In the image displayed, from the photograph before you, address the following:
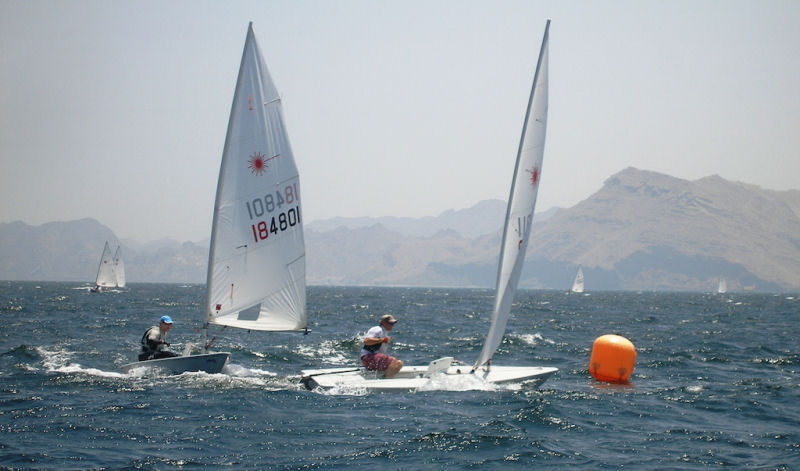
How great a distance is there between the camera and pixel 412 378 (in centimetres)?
1819

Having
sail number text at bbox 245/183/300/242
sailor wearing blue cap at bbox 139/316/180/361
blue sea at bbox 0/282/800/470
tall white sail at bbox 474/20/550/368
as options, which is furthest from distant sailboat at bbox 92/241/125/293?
tall white sail at bbox 474/20/550/368

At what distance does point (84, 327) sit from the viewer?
3544 cm

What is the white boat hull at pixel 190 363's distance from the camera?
1845 centimetres

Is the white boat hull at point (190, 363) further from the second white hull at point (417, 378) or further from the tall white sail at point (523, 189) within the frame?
the tall white sail at point (523, 189)

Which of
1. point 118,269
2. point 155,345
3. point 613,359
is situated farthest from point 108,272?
point 613,359

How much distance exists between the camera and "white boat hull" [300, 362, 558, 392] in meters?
17.5

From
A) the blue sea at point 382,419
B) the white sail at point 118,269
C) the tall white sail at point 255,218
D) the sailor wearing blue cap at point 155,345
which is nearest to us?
the blue sea at point 382,419

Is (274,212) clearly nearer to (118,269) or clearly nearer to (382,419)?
(382,419)

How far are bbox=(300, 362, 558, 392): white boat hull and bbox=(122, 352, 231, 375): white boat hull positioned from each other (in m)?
→ 2.18

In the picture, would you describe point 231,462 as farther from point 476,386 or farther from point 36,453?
point 476,386

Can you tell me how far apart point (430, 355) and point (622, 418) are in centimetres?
1169

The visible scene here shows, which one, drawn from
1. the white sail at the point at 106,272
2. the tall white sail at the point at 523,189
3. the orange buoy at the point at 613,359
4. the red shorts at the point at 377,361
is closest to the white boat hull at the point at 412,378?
the red shorts at the point at 377,361

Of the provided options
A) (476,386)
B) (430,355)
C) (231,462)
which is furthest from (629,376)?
(231,462)

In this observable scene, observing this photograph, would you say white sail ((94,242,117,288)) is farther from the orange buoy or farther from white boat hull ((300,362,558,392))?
the orange buoy
